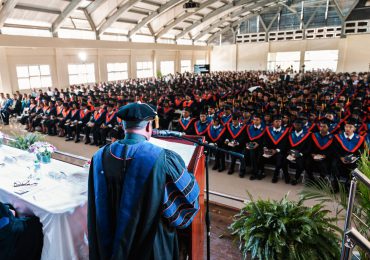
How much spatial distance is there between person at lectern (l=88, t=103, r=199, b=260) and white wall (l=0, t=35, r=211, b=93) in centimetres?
1603

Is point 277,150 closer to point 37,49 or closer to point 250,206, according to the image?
point 250,206

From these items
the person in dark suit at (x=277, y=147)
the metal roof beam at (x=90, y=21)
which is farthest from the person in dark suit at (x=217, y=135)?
the metal roof beam at (x=90, y=21)

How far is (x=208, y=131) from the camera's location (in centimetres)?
715

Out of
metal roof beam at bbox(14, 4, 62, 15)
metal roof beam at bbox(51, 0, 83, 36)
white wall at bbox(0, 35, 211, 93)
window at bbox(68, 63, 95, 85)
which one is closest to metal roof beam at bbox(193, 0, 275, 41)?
white wall at bbox(0, 35, 211, 93)

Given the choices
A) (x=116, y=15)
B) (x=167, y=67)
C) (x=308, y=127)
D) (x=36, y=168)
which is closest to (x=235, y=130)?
(x=308, y=127)

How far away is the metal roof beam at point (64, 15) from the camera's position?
1611cm

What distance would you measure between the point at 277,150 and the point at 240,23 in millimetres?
29977

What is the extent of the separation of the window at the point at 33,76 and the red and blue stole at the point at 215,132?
14.1 meters

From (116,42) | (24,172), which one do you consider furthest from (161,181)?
(116,42)

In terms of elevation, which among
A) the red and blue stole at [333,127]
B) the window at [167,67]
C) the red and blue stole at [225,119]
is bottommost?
the red and blue stole at [333,127]

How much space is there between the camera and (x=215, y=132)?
708cm

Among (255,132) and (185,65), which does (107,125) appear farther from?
(185,65)

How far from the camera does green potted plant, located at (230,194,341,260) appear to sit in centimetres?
235

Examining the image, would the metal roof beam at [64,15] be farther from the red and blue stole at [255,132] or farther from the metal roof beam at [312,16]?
the metal roof beam at [312,16]
